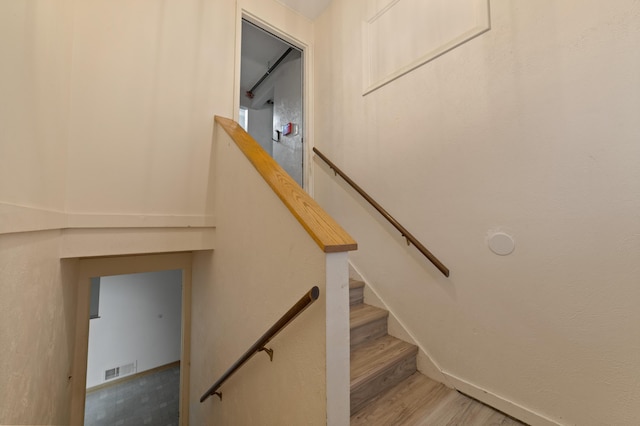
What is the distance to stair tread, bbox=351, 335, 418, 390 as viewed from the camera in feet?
4.81

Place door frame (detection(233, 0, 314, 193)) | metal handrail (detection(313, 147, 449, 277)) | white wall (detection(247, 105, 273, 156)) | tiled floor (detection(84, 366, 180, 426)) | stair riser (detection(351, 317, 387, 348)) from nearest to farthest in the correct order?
metal handrail (detection(313, 147, 449, 277))
stair riser (detection(351, 317, 387, 348))
door frame (detection(233, 0, 314, 193))
tiled floor (detection(84, 366, 180, 426))
white wall (detection(247, 105, 273, 156))

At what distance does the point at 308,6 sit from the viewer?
2.79 m

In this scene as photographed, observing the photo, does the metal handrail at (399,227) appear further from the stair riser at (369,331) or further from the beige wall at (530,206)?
the stair riser at (369,331)

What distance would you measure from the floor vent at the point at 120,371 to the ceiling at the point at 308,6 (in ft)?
19.7

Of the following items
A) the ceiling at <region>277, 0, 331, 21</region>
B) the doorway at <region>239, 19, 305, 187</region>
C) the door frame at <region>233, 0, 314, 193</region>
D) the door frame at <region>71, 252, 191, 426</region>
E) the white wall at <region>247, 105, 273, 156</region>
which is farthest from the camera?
Answer: the white wall at <region>247, 105, 273, 156</region>

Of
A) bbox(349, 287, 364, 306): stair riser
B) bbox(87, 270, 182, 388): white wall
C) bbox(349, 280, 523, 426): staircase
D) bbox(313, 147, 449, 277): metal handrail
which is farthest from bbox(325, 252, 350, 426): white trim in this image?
bbox(87, 270, 182, 388): white wall

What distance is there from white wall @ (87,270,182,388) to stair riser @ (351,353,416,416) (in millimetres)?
4391

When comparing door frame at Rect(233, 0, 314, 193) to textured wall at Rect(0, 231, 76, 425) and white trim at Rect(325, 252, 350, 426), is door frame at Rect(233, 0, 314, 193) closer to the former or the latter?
white trim at Rect(325, 252, 350, 426)

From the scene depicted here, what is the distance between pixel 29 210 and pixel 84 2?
5.07 ft

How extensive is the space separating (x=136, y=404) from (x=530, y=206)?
5665 mm

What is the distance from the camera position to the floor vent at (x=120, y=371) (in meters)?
4.06

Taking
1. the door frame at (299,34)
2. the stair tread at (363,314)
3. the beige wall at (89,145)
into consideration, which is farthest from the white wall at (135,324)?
the stair tread at (363,314)

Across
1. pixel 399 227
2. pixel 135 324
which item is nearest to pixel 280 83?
pixel 399 227

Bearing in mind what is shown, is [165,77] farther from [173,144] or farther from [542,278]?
[542,278]
